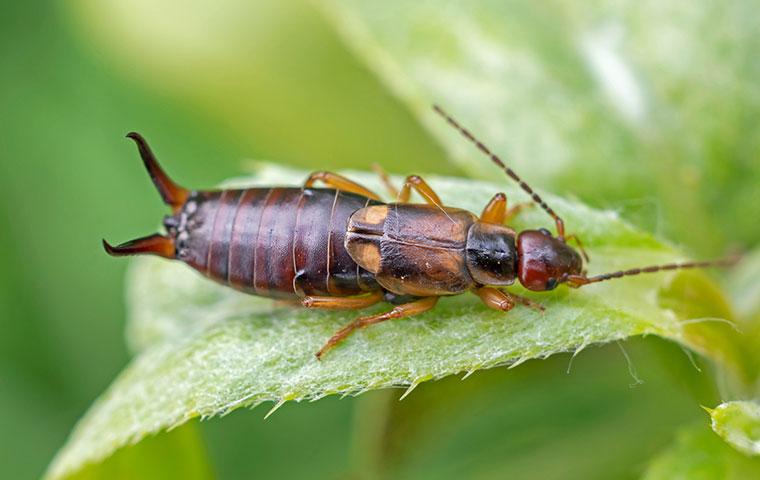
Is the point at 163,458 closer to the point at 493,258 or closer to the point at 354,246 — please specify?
the point at 354,246

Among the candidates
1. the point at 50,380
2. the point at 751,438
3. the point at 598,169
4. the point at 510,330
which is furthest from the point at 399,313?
the point at 50,380

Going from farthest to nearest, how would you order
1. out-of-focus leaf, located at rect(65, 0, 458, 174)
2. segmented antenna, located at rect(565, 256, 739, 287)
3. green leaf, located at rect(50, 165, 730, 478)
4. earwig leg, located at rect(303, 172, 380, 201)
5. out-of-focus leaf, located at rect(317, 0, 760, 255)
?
1. out-of-focus leaf, located at rect(65, 0, 458, 174)
2. earwig leg, located at rect(303, 172, 380, 201)
3. out-of-focus leaf, located at rect(317, 0, 760, 255)
4. segmented antenna, located at rect(565, 256, 739, 287)
5. green leaf, located at rect(50, 165, 730, 478)

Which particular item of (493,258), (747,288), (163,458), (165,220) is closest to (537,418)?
(493,258)

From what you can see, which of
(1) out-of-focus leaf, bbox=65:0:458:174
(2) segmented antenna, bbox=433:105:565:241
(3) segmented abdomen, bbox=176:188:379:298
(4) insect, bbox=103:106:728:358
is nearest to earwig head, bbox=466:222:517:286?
(4) insect, bbox=103:106:728:358

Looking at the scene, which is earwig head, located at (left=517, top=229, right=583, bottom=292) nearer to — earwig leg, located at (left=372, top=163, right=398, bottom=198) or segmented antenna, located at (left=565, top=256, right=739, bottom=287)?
segmented antenna, located at (left=565, top=256, right=739, bottom=287)

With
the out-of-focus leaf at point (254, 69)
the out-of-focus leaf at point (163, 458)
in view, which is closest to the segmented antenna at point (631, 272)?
the out-of-focus leaf at point (163, 458)

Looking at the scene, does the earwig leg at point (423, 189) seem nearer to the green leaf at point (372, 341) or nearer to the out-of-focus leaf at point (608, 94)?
the green leaf at point (372, 341)
